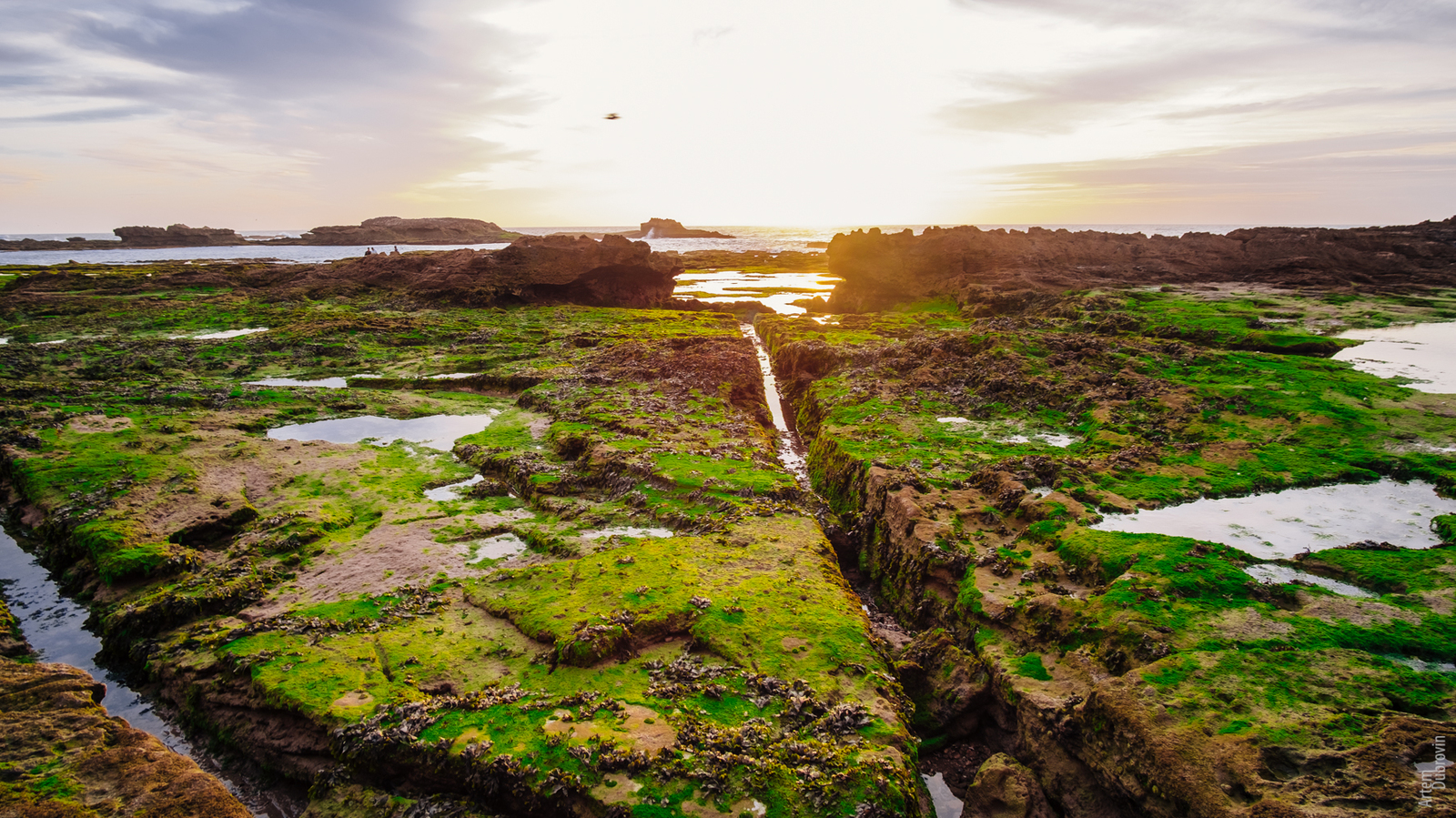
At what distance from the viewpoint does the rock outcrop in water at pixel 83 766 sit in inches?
286

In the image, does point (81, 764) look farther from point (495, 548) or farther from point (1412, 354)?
point (1412, 354)

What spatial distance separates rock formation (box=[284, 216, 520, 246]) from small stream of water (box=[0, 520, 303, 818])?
6962 inches

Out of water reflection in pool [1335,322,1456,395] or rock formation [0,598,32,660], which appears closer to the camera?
rock formation [0,598,32,660]

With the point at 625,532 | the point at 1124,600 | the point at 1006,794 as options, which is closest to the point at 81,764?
the point at 625,532

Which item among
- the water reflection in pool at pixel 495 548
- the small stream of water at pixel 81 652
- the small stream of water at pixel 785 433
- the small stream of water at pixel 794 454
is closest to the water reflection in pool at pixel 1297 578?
the small stream of water at pixel 794 454

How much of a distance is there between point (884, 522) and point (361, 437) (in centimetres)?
1784

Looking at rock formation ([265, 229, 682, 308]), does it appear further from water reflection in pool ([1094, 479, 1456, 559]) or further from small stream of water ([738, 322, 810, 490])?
water reflection in pool ([1094, 479, 1456, 559])

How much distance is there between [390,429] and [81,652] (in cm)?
1158

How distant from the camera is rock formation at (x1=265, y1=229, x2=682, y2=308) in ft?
167

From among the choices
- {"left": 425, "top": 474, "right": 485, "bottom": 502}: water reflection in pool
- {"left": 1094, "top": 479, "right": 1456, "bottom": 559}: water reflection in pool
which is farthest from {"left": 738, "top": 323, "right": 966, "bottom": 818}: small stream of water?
{"left": 425, "top": 474, "right": 485, "bottom": 502}: water reflection in pool

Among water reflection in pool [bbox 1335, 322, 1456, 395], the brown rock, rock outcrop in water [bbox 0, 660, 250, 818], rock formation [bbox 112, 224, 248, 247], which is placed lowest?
the brown rock

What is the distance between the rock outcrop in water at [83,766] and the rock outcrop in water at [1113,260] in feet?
151

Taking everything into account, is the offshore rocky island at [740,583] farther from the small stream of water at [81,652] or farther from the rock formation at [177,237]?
the rock formation at [177,237]

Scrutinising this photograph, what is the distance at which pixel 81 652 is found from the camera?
11.3 metres
